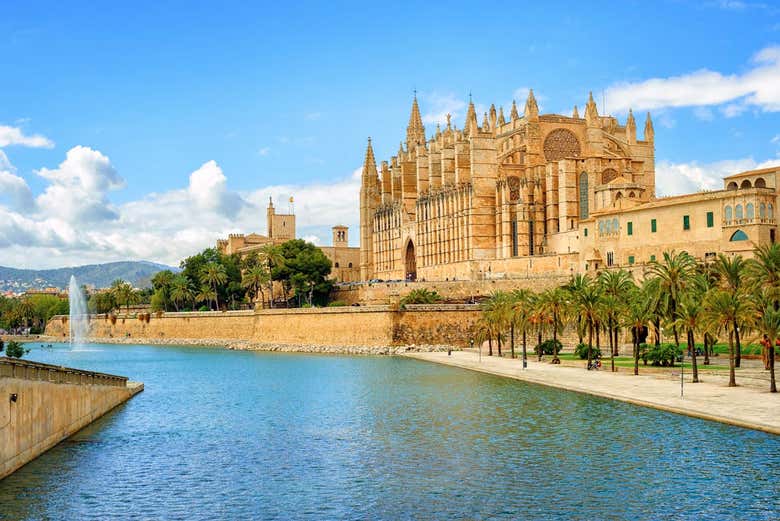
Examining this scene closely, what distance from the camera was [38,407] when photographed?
64.8ft

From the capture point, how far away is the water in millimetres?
16672

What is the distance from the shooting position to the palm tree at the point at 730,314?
29.8m

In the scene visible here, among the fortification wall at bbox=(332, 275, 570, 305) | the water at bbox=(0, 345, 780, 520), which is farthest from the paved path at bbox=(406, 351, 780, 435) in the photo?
the fortification wall at bbox=(332, 275, 570, 305)

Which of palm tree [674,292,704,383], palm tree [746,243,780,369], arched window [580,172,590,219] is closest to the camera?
palm tree [674,292,704,383]

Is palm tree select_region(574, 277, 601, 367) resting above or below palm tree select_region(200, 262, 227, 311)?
below

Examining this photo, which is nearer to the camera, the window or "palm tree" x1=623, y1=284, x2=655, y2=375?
"palm tree" x1=623, y1=284, x2=655, y2=375

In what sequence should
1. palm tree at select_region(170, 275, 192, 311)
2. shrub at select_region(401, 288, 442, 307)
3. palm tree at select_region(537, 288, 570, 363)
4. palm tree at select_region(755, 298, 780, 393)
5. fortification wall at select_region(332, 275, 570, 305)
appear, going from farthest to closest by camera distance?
palm tree at select_region(170, 275, 192, 311)
shrub at select_region(401, 288, 442, 307)
fortification wall at select_region(332, 275, 570, 305)
palm tree at select_region(537, 288, 570, 363)
palm tree at select_region(755, 298, 780, 393)

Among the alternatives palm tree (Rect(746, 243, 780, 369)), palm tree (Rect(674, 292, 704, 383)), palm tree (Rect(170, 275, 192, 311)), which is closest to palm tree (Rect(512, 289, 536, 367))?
palm tree (Rect(746, 243, 780, 369))

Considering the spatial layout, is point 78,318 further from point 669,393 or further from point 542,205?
point 669,393

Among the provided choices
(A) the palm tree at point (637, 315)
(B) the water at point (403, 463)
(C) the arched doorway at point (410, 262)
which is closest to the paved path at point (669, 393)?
(B) the water at point (403, 463)

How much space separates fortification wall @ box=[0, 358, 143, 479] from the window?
105 feet

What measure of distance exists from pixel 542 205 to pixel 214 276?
33332 millimetres

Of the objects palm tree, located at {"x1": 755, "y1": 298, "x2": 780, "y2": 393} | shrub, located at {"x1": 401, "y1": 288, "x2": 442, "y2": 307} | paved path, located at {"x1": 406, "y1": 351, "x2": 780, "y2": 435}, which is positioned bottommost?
paved path, located at {"x1": 406, "y1": 351, "x2": 780, "y2": 435}

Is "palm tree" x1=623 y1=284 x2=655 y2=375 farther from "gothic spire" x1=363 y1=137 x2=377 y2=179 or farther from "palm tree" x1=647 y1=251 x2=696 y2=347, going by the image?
"gothic spire" x1=363 y1=137 x2=377 y2=179
